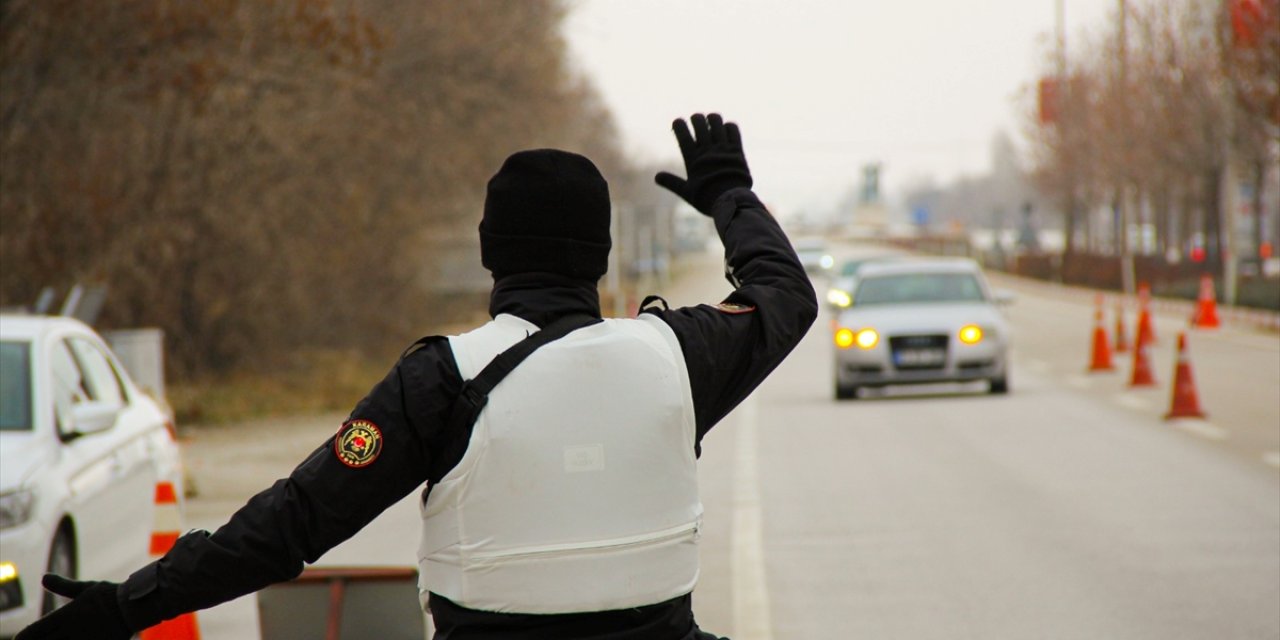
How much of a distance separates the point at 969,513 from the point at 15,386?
579 centimetres

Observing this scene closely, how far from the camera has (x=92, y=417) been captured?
864 centimetres

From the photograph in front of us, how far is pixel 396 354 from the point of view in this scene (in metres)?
31.8

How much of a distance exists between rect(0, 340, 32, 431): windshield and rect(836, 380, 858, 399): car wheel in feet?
43.4

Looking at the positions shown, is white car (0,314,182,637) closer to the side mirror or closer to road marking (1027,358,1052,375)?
the side mirror

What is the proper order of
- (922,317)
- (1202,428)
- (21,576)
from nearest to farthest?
(21,576) < (1202,428) < (922,317)

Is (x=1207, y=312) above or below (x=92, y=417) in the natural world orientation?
below

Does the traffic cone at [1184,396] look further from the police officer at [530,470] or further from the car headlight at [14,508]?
the police officer at [530,470]

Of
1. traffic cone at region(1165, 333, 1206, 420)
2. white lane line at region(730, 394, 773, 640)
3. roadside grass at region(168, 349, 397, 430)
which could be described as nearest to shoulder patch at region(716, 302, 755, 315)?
white lane line at region(730, 394, 773, 640)

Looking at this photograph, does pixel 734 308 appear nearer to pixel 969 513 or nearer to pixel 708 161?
pixel 708 161

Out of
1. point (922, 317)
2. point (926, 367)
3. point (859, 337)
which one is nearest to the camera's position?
point (859, 337)

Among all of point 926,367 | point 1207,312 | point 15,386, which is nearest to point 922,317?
point 926,367

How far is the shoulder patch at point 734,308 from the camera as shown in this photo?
3.48 meters

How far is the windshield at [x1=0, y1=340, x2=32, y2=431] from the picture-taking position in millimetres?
8625

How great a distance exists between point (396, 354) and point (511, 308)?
94.4ft
